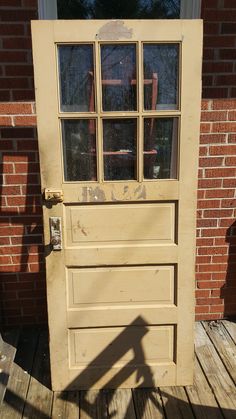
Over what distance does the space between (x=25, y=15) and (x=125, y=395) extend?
8.26 feet

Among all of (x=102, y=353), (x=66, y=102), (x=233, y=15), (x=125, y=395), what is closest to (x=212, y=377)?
(x=125, y=395)

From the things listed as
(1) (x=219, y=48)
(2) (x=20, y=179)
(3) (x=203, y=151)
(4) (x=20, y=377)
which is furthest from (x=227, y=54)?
(4) (x=20, y=377)

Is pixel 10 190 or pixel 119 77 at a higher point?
pixel 119 77

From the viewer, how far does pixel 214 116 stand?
8.73 feet

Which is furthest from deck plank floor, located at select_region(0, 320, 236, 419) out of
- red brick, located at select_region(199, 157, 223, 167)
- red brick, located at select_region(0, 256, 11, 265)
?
red brick, located at select_region(199, 157, 223, 167)

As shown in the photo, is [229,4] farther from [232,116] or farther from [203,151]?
[203,151]

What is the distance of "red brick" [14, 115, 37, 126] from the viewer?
2.58 metres

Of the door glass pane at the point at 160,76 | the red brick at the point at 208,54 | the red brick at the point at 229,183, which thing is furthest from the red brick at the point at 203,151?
the door glass pane at the point at 160,76

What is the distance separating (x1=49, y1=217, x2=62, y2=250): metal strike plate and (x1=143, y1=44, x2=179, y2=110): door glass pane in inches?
31.8

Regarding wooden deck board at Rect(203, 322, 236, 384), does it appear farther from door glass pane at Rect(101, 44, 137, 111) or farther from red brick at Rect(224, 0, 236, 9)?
red brick at Rect(224, 0, 236, 9)

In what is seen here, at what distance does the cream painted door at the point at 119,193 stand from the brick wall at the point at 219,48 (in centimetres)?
66

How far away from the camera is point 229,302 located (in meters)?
3.07

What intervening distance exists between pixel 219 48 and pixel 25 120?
142 cm

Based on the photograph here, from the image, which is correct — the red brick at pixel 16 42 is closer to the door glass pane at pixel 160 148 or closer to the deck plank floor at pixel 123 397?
the door glass pane at pixel 160 148
